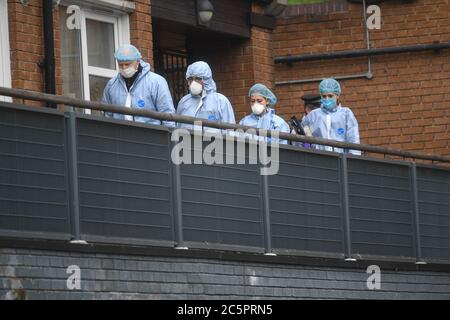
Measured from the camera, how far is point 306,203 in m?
15.1

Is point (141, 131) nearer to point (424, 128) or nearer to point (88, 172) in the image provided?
point (88, 172)

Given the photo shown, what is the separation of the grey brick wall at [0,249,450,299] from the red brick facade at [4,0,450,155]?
4.32m

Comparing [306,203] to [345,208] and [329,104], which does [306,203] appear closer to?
[345,208]

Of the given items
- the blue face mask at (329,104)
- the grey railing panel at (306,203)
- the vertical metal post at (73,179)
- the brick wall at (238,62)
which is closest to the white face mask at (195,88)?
the grey railing panel at (306,203)

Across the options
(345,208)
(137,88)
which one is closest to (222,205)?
(137,88)

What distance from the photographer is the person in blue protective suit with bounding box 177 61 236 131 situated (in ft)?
47.6

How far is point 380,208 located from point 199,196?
3116mm

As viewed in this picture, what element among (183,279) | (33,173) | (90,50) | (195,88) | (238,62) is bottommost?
(183,279)

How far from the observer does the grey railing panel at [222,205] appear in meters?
13.5

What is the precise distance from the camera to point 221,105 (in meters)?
14.7

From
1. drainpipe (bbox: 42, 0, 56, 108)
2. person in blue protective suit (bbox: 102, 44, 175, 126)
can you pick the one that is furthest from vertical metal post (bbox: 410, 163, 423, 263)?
drainpipe (bbox: 42, 0, 56, 108)

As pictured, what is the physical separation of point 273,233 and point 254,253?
0.47 meters

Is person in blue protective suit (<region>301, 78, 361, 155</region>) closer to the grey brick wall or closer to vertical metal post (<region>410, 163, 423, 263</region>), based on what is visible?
vertical metal post (<region>410, 163, 423, 263</region>)
